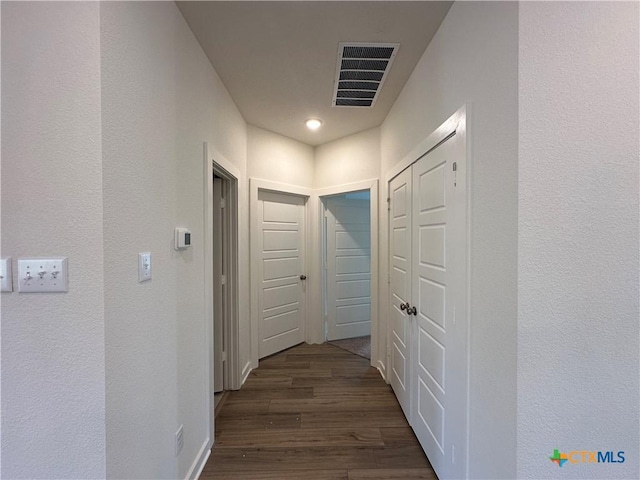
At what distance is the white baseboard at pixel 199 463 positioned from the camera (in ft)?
5.14

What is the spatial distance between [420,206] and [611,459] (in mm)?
1389

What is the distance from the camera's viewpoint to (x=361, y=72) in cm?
198

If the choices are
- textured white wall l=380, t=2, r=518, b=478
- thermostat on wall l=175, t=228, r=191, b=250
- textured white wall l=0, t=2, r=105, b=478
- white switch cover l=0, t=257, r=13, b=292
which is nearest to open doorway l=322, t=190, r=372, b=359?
thermostat on wall l=175, t=228, r=191, b=250

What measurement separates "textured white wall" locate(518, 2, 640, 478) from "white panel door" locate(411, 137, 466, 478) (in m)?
0.36

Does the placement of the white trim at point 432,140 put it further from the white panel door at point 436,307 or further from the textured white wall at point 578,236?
the textured white wall at point 578,236

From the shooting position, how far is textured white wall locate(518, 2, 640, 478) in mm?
949

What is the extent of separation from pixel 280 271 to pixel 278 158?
1.36m

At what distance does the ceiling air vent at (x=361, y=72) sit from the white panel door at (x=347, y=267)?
1573 millimetres

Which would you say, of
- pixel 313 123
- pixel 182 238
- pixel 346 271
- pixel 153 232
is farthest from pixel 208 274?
pixel 346 271

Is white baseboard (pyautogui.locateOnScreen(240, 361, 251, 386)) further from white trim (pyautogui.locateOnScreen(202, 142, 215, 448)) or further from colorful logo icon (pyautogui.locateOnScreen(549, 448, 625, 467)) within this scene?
colorful logo icon (pyautogui.locateOnScreen(549, 448, 625, 467))

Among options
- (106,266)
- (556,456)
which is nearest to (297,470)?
(556,456)

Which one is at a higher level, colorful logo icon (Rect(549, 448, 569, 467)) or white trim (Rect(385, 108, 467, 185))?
white trim (Rect(385, 108, 467, 185))

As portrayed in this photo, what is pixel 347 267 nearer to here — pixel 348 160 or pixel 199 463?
Answer: pixel 348 160

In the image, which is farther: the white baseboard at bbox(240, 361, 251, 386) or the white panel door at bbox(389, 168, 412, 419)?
the white baseboard at bbox(240, 361, 251, 386)
